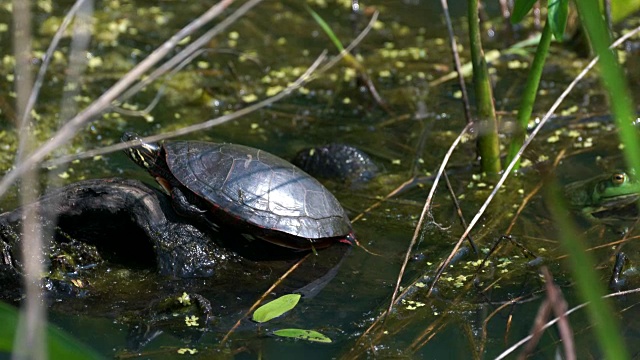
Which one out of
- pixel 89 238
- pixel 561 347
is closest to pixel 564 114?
pixel 561 347

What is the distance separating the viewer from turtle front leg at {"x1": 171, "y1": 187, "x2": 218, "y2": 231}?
11.6 ft

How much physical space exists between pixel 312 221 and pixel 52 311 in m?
1.11

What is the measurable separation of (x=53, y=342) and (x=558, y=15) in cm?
257

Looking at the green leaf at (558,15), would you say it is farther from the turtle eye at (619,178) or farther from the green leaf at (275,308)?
the green leaf at (275,308)

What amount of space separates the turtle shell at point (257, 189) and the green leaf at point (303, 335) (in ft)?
2.01

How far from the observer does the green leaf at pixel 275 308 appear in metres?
3.01

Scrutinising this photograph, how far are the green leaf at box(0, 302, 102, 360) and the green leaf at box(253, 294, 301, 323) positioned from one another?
1.44 meters

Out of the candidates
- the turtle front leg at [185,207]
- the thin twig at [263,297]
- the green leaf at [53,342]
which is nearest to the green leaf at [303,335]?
the thin twig at [263,297]

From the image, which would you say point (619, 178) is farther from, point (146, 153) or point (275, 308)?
point (146, 153)

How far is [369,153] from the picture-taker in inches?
190

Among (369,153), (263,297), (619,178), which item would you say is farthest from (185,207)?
(619,178)

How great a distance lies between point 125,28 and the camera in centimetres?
655

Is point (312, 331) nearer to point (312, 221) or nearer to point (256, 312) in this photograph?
point (256, 312)

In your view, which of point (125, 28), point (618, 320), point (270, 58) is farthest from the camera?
point (125, 28)
